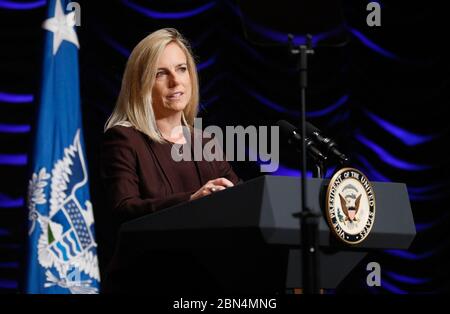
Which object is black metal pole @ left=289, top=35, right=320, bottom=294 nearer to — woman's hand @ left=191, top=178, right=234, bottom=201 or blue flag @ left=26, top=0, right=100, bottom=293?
woman's hand @ left=191, top=178, right=234, bottom=201

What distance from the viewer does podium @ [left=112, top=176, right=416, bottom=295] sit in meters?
1.76

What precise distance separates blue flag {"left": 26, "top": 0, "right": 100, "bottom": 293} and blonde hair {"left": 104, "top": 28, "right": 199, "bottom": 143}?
82 centimetres

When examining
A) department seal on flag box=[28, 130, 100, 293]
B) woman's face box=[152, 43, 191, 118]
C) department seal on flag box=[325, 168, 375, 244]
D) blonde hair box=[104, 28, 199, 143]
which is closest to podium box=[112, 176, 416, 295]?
department seal on flag box=[325, 168, 375, 244]

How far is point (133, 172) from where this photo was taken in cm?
236

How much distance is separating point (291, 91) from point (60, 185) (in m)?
1.46

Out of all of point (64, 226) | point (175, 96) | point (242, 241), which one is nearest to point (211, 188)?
point (242, 241)

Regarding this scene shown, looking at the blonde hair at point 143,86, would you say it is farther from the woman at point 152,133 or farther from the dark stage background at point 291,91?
the dark stage background at point 291,91

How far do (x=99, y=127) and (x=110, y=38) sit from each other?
0.46 metres

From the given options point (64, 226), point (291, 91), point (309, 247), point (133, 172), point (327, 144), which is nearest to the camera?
point (309, 247)

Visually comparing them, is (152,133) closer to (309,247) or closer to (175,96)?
(175,96)

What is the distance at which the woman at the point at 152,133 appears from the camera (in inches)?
91.7

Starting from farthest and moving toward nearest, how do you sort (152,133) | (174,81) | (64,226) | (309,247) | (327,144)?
(64,226)
(174,81)
(152,133)
(327,144)
(309,247)

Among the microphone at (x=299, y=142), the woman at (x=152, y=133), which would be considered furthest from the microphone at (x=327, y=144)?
the woman at (x=152, y=133)

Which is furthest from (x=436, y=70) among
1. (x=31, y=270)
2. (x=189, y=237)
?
(x=189, y=237)
